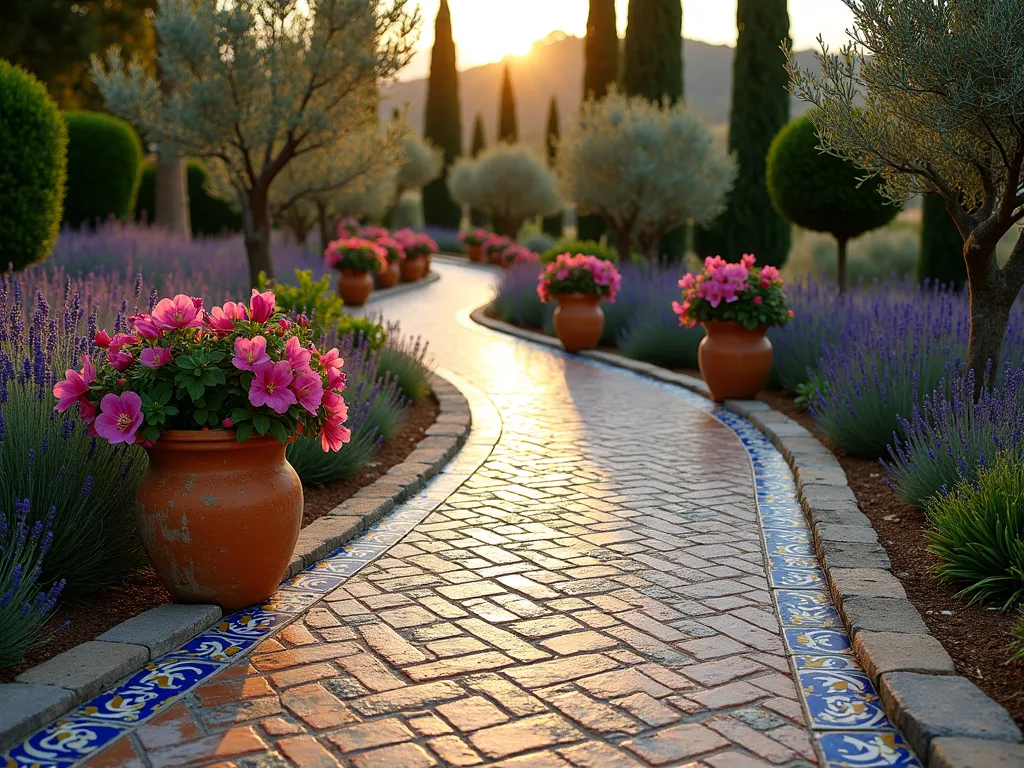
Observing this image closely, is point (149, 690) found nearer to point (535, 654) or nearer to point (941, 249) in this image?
point (535, 654)

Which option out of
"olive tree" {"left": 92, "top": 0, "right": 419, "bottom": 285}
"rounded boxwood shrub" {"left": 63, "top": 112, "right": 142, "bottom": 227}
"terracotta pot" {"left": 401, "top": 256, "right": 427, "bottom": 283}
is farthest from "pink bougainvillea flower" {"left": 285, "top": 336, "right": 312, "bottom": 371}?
"terracotta pot" {"left": 401, "top": 256, "right": 427, "bottom": 283}

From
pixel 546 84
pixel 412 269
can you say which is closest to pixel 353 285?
pixel 412 269

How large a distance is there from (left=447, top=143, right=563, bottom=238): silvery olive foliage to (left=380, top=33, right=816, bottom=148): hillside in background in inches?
4372

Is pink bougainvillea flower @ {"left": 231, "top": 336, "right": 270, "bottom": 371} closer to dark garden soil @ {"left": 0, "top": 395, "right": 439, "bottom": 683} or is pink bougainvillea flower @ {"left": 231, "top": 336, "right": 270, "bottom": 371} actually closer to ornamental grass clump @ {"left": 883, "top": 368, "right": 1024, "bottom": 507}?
dark garden soil @ {"left": 0, "top": 395, "right": 439, "bottom": 683}

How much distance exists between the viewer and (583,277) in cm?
1243

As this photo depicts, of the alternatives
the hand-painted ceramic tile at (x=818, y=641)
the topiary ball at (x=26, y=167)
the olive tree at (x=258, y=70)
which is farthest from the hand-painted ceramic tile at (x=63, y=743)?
the olive tree at (x=258, y=70)

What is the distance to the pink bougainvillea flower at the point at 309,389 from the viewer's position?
3965 millimetres

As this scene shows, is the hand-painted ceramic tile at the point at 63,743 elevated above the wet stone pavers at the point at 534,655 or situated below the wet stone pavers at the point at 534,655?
above

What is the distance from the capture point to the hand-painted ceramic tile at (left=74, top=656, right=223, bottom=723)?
10.5ft

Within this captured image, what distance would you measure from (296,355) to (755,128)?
55.4 ft

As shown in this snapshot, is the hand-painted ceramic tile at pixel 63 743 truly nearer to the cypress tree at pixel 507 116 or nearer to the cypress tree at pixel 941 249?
the cypress tree at pixel 941 249

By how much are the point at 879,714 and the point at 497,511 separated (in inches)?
112

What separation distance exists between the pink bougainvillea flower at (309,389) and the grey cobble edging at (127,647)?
36.7 inches

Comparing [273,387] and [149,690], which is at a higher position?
[273,387]
